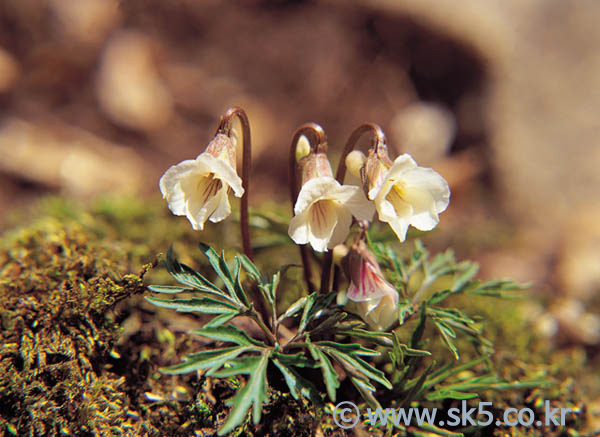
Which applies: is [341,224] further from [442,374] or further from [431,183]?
[442,374]

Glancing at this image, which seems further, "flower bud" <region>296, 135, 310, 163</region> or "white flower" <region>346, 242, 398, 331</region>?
"flower bud" <region>296, 135, 310, 163</region>

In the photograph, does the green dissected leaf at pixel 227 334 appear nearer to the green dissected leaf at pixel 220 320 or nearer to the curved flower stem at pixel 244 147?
the green dissected leaf at pixel 220 320

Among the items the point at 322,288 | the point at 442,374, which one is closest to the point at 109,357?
the point at 322,288

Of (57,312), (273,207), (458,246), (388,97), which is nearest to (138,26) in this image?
(388,97)

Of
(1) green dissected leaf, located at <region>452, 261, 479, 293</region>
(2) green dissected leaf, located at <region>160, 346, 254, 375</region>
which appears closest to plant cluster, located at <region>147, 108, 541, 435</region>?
(2) green dissected leaf, located at <region>160, 346, 254, 375</region>

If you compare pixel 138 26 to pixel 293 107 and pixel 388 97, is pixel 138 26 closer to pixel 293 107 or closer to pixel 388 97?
pixel 293 107

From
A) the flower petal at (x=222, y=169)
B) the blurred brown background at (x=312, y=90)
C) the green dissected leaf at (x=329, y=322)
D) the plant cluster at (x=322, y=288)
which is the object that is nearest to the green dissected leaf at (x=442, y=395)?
the plant cluster at (x=322, y=288)

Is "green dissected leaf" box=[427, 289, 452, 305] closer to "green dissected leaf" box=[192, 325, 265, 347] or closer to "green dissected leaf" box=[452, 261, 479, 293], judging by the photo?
"green dissected leaf" box=[452, 261, 479, 293]
